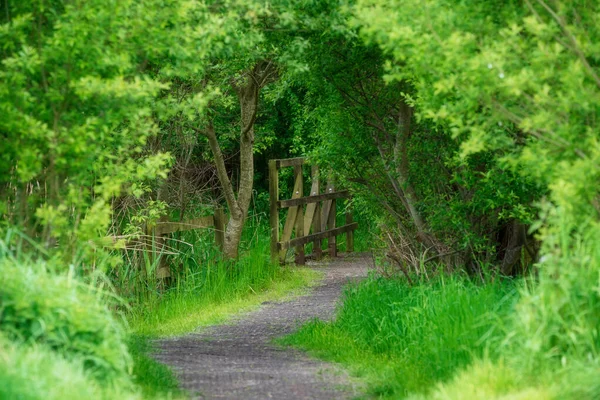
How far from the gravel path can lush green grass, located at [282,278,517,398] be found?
0.32 metres

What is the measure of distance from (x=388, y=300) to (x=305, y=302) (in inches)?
152

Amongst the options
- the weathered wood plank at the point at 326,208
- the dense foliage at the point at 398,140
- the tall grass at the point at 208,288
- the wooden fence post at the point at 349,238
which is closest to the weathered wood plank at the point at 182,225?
the tall grass at the point at 208,288

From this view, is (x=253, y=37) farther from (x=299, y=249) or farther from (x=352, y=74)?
(x=299, y=249)

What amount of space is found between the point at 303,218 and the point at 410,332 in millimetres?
9831

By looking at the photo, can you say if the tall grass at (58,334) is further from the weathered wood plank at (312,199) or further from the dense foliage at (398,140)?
the weathered wood plank at (312,199)

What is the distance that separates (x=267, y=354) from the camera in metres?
10.3

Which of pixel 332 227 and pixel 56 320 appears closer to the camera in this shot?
pixel 56 320

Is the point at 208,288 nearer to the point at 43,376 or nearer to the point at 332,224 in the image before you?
the point at 332,224

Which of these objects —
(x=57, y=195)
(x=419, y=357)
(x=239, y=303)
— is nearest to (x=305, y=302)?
(x=239, y=303)

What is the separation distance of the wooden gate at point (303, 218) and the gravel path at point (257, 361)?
2895 millimetres

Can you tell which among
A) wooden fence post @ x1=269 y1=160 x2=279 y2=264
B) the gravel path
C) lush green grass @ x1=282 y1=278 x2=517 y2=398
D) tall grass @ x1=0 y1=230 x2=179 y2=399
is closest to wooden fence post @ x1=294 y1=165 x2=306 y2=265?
wooden fence post @ x1=269 y1=160 x2=279 y2=264

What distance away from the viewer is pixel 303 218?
19.0 meters

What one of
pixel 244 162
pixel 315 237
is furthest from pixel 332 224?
pixel 244 162

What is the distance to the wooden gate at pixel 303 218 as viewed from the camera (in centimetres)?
1738
